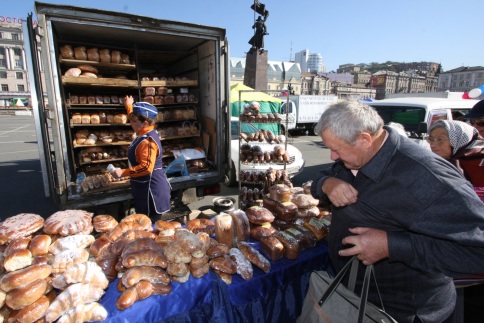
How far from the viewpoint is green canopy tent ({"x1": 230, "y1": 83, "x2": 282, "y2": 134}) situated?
18.9 ft

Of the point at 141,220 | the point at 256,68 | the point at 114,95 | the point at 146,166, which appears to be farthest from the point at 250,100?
the point at 256,68

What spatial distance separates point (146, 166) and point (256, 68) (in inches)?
478

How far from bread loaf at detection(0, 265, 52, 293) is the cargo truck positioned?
199cm

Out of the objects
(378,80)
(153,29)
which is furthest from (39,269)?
(378,80)

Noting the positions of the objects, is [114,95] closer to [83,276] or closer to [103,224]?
[103,224]

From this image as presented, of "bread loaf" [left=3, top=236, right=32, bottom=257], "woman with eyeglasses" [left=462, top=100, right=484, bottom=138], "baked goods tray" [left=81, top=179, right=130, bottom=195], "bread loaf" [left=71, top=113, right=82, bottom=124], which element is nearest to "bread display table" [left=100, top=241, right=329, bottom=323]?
"bread loaf" [left=3, top=236, right=32, bottom=257]

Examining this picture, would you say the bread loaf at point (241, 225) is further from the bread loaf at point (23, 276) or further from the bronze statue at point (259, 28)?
the bronze statue at point (259, 28)

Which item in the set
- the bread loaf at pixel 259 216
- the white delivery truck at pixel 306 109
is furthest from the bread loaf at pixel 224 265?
the white delivery truck at pixel 306 109

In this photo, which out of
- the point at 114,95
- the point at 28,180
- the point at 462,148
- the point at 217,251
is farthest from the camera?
the point at 28,180

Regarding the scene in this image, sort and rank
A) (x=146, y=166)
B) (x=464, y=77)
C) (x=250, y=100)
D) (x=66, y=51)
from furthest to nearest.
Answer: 1. (x=464, y=77)
2. (x=250, y=100)
3. (x=66, y=51)
4. (x=146, y=166)

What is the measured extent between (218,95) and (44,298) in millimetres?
3203

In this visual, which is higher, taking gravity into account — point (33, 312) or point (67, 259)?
point (67, 259)

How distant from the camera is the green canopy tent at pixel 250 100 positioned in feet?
18.9

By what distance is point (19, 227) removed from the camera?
1.55 m
